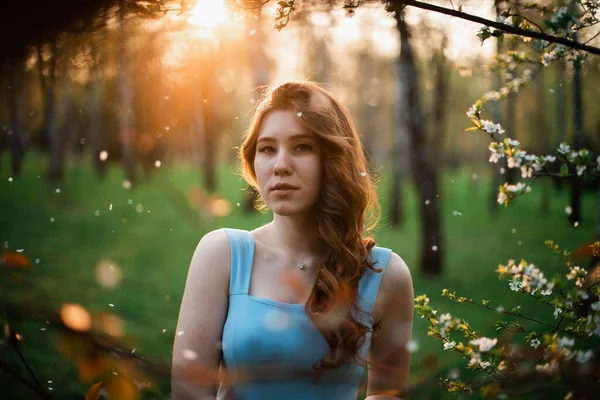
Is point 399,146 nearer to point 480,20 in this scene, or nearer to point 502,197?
point 502,197

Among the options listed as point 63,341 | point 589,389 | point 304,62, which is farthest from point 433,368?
point 304,62

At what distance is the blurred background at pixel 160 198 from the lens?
1.04 metres

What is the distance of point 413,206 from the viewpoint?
2212 cm

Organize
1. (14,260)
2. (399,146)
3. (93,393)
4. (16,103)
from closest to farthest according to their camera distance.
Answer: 1. (93,393)
2. (14,260)
3. (16,103)
4. (399,146)

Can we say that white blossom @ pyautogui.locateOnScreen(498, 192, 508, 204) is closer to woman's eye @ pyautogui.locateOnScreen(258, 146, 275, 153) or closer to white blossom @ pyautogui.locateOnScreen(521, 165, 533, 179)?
white blossom @ pyautogui.locateOnScreen(521, 165, 533, 179)

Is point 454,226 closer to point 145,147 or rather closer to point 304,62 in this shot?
point 304,62

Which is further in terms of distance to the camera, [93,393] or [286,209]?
[286,209]

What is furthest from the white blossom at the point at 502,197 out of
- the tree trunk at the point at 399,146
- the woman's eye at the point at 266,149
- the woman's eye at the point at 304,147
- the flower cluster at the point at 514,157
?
the tree trunk at the point at 399,146

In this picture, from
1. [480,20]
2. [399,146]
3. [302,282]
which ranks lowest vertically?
[302,282]

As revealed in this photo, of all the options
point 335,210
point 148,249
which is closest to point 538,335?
point 335,210

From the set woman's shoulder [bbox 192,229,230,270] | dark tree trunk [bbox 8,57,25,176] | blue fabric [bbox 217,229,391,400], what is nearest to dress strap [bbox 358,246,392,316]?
blue fabric [bbox 217,229,391,400]

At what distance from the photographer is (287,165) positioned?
2082mm

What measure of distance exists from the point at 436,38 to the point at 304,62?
922 centimetres

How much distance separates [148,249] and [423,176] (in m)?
6.18
